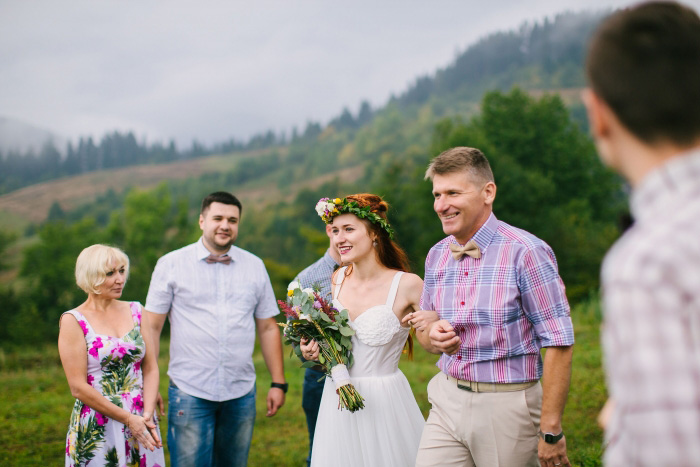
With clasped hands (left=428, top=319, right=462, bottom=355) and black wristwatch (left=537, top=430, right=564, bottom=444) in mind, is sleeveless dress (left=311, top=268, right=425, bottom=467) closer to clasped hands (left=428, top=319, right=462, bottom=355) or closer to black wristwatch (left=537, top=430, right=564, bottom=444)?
clasped hands (left=428, top=319, right=462, bottom=355)

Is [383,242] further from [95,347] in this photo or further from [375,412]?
[95,347]

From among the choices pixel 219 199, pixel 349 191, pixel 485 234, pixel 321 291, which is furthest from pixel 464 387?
→ pixel 349 191

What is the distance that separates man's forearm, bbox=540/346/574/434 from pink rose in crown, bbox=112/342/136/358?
3070 mm

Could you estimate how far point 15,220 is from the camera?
60062mm

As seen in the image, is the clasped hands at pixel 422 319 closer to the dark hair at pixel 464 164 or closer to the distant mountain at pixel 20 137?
the dark hair at pixel 464 164

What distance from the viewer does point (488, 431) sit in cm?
349

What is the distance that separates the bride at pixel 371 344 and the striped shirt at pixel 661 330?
328cm

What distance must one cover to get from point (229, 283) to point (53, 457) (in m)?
4.69

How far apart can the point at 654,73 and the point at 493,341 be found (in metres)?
2.42

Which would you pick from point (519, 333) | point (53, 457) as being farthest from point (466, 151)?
point (53, 457)

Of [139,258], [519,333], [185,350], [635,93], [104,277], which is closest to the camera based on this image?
[635,93]

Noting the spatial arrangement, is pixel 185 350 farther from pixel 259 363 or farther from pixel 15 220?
pixel 15 220

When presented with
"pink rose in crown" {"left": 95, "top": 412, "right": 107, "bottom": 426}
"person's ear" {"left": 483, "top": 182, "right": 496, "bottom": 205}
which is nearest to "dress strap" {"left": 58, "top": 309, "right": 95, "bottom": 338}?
"pink rose in crown" {"left": 95, "top": 412, "right": 107, "bottom": 426}

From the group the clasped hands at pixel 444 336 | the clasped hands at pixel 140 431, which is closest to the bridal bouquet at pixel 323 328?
the clasped hands at pixel 444 336
